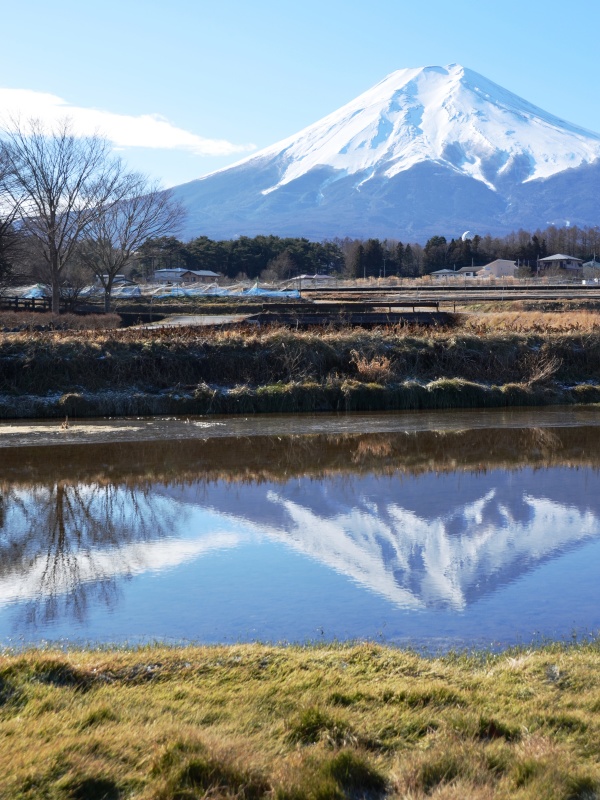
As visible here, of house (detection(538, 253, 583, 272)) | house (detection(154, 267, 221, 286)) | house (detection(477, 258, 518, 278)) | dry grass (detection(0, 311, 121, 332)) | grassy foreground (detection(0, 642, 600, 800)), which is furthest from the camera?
house (detection(538, 253, 583, 272))

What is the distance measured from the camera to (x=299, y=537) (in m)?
11.0

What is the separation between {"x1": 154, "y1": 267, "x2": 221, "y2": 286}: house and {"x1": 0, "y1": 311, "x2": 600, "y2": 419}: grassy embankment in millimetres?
56291

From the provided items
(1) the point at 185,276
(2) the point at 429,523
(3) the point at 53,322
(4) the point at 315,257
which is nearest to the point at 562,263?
(4) the point at 315,257

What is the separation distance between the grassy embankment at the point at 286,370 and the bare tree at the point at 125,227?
2093 cm

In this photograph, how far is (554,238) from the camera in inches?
4931

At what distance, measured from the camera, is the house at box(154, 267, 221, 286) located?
82.7 meters

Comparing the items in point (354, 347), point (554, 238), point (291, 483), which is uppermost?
point (554, 238)

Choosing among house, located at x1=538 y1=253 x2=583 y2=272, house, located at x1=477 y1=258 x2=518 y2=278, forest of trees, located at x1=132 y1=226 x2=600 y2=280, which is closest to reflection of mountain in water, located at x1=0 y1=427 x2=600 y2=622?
forest of trees, located at x1=132 y1=226 x2=600 y2=280

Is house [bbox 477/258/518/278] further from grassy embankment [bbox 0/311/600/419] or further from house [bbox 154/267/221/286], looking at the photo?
grassy embankment [bbox 0/311/600/419]

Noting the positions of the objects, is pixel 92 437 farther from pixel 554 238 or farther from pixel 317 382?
pixel 554 238

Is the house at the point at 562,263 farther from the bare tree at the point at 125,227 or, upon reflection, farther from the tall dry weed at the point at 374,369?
the tall dry weed at the point at 374,369

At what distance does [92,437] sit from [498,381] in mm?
12606

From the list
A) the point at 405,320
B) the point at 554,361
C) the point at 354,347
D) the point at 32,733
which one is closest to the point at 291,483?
the point at 32,733

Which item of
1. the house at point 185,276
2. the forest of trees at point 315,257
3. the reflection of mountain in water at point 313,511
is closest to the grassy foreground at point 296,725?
the reflection of mountain in water at point 313,511
